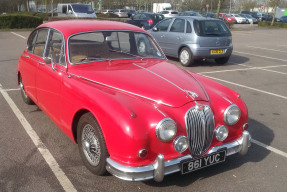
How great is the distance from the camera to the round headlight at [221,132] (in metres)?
3.37

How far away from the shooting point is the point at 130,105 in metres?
3.12

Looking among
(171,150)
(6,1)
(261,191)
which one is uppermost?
(6,1)

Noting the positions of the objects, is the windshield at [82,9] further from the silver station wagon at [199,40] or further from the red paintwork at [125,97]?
the red paintwork at [125,97]

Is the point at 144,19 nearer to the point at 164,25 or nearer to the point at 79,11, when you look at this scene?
the point at 79,11

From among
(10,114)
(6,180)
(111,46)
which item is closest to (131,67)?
(111,46)

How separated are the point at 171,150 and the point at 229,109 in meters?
0.90

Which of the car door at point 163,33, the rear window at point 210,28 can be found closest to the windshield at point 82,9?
the car door at point 163,33

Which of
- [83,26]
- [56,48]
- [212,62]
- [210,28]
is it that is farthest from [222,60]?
[56,48]

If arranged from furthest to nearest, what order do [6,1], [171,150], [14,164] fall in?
[6,1], [14,164], [171,150]

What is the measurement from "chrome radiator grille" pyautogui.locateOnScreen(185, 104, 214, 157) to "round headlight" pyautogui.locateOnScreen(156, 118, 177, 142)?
0.20m

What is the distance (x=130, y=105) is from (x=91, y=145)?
71 cm

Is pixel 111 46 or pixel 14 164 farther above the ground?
pixel 111 46

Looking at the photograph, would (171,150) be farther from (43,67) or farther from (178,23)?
(178,23)

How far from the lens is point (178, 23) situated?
35.9 feet
